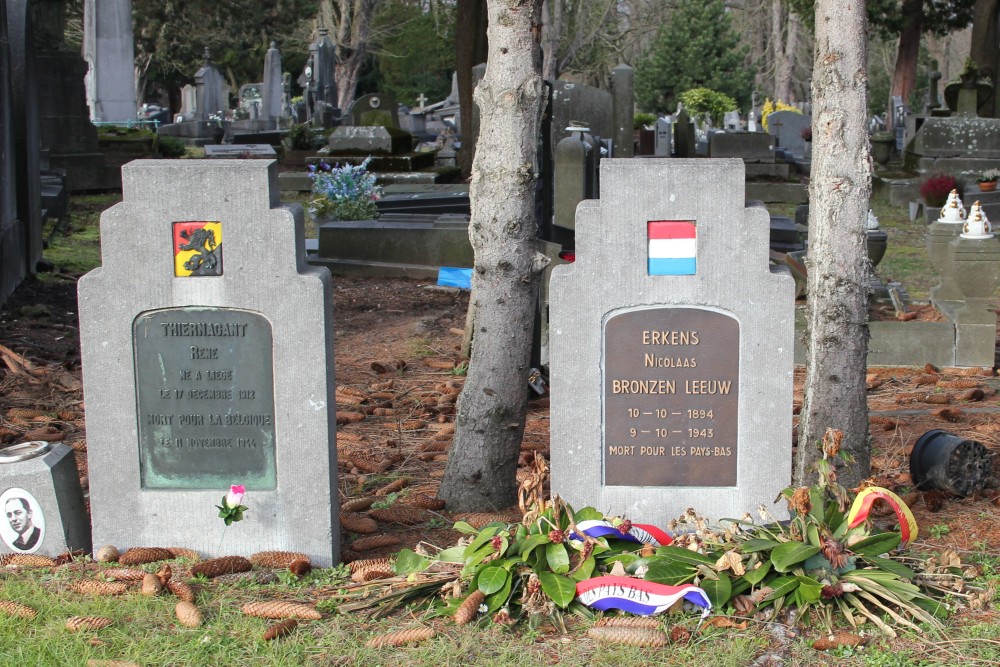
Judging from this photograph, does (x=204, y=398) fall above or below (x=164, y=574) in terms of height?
above

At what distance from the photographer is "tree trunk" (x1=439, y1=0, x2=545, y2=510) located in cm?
499

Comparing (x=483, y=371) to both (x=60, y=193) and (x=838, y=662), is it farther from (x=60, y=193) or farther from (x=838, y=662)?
(x=60, y=193)

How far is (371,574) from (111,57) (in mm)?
26599

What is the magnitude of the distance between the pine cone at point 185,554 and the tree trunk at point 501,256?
118cm

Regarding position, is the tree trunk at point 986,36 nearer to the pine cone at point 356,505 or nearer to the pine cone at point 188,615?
the pine cone at point 356,505

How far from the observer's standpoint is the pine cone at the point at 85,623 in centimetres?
391

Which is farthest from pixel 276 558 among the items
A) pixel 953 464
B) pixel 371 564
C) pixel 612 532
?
pixel 953 464

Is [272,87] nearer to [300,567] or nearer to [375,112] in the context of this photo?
[375,112]

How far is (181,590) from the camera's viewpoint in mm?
4168

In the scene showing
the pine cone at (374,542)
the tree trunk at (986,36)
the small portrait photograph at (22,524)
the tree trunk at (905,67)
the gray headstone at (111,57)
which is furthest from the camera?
the tree trunk at (905,67)

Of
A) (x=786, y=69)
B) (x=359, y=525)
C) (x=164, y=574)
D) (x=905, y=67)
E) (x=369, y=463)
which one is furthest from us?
(x=786, y=69)

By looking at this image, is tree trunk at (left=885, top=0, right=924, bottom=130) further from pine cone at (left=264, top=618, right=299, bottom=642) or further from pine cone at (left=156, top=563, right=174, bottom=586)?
pine cone at (left=264, top=618, right=299, bottom=642)

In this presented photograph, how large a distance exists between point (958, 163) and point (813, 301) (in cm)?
1564

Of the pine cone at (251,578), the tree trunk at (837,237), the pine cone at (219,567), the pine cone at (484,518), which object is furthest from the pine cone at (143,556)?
the tree trunk at (837,237)
